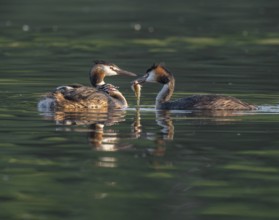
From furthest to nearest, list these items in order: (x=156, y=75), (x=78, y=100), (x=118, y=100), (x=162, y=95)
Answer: (x=156, y=75), (x=162, y=95), (x=118, y=100), (x=78, y=100)

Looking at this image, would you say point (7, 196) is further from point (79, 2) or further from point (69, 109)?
point (79, 2)

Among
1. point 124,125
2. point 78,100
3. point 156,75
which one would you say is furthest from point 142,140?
point 156,75

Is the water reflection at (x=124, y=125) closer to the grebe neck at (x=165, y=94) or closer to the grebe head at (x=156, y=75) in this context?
the grebe neck at (x=165, y=94)

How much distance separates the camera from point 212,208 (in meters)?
9.00

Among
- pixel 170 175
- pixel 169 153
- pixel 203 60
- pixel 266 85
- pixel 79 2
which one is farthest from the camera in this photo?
pixel 79 2

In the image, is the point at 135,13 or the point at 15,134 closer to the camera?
the point at 15,134

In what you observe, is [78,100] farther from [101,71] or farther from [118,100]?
[101,71]

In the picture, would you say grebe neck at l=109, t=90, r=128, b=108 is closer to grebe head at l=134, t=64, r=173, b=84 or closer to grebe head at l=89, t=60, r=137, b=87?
grebe head at l=134, t=64, r=173, b=84

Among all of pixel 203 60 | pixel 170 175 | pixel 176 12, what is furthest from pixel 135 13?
pixel 170 175

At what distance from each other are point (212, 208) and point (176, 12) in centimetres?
2627

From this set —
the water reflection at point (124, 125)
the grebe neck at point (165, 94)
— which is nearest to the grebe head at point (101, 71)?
the grebe neck at point (165, 94)

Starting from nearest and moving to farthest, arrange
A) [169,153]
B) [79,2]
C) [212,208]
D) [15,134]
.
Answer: [212,208], [169,153], [15,134], [79,2]

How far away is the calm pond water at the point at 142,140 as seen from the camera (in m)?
9.20

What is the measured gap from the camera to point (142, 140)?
12273 millimetres
